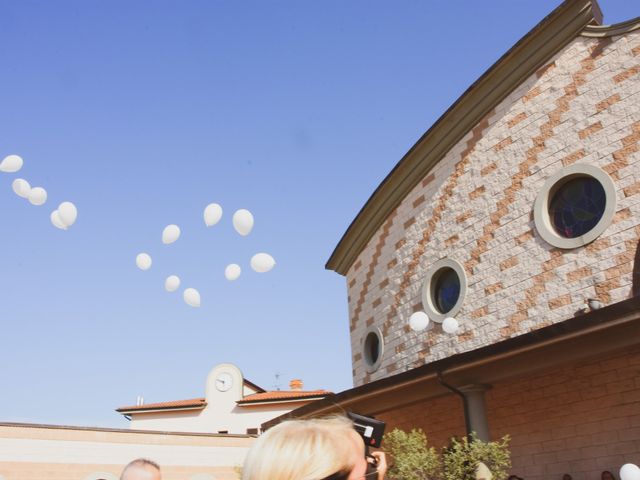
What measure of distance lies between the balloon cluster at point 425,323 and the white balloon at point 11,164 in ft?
24.4

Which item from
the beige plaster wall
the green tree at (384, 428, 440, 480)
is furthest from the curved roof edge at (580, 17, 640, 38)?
the beige plaster wall

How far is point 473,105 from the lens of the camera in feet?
41.3

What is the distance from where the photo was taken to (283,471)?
1348mm

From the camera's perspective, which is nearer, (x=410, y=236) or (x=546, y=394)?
(x=546, y=394)

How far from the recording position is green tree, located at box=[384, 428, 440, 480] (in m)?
8.59

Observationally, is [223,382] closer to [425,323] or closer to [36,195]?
[425,323]

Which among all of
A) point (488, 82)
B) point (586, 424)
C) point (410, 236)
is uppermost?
point (488, 82)

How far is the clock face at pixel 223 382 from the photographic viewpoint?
33.4 m

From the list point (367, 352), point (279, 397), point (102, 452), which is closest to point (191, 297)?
point (367, 352)

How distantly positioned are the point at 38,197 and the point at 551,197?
8547mm

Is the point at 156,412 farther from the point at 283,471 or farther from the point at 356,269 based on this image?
the point at 283,471

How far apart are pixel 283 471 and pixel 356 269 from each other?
15.1m

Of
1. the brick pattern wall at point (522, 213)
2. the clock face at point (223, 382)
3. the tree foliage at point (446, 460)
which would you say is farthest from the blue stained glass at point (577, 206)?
the clock face at point (223, 382)

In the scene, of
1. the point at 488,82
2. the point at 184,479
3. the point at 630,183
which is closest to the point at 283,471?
the point at 630,183
